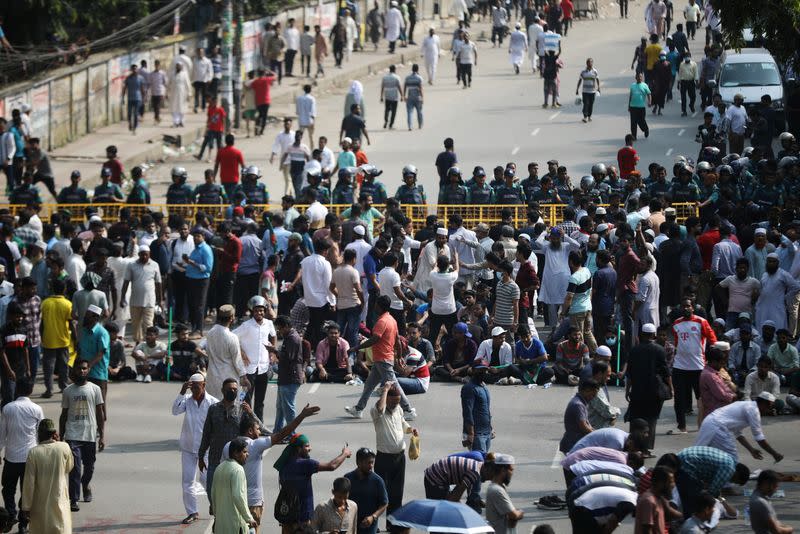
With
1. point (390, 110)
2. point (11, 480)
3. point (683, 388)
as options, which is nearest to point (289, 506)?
point (11, 480)

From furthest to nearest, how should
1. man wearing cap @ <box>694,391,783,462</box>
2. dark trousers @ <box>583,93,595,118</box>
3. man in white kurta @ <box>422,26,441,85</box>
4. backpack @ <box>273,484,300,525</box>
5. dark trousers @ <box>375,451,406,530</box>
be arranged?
1. man in white kurta @ <box>422,26,441,85</box>
2. dark trousers @ <box>583,93,595,118</box>
3. dark trousers @ <box>375,451,406,530</box>
4. man wearing cap @ <box>694,391,783,462</box>
5. backpack @ <box>273,484,300,525</box>

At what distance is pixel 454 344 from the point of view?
19375mm

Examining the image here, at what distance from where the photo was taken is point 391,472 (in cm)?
1455

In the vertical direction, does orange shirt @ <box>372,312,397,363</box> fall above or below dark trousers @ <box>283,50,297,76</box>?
below

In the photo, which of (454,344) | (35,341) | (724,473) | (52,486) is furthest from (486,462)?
(35,341)

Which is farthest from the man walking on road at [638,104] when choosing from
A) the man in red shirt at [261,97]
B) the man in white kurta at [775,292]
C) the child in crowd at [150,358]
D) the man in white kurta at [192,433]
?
the man in white kurta at [192,433]

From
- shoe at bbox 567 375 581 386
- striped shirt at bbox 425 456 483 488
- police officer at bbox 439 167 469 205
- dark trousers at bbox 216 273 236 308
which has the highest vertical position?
police officer at bbox 439 167 469 205

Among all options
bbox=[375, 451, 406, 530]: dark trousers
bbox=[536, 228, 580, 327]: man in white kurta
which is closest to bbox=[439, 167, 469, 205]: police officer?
bbox=[536, 228, 580, 327]: man in white kurta

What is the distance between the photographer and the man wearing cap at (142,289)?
2066cm

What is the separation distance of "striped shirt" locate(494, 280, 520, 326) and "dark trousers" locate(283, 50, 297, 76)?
21300 millimetres

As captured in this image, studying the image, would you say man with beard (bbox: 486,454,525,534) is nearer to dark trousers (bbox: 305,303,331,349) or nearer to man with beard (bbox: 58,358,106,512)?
man with beard (bbox: 58,358,106,512)

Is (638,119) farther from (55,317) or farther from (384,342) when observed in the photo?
(55,317)

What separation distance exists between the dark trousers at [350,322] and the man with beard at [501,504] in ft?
24.1

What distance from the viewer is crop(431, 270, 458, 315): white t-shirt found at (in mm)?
20031
